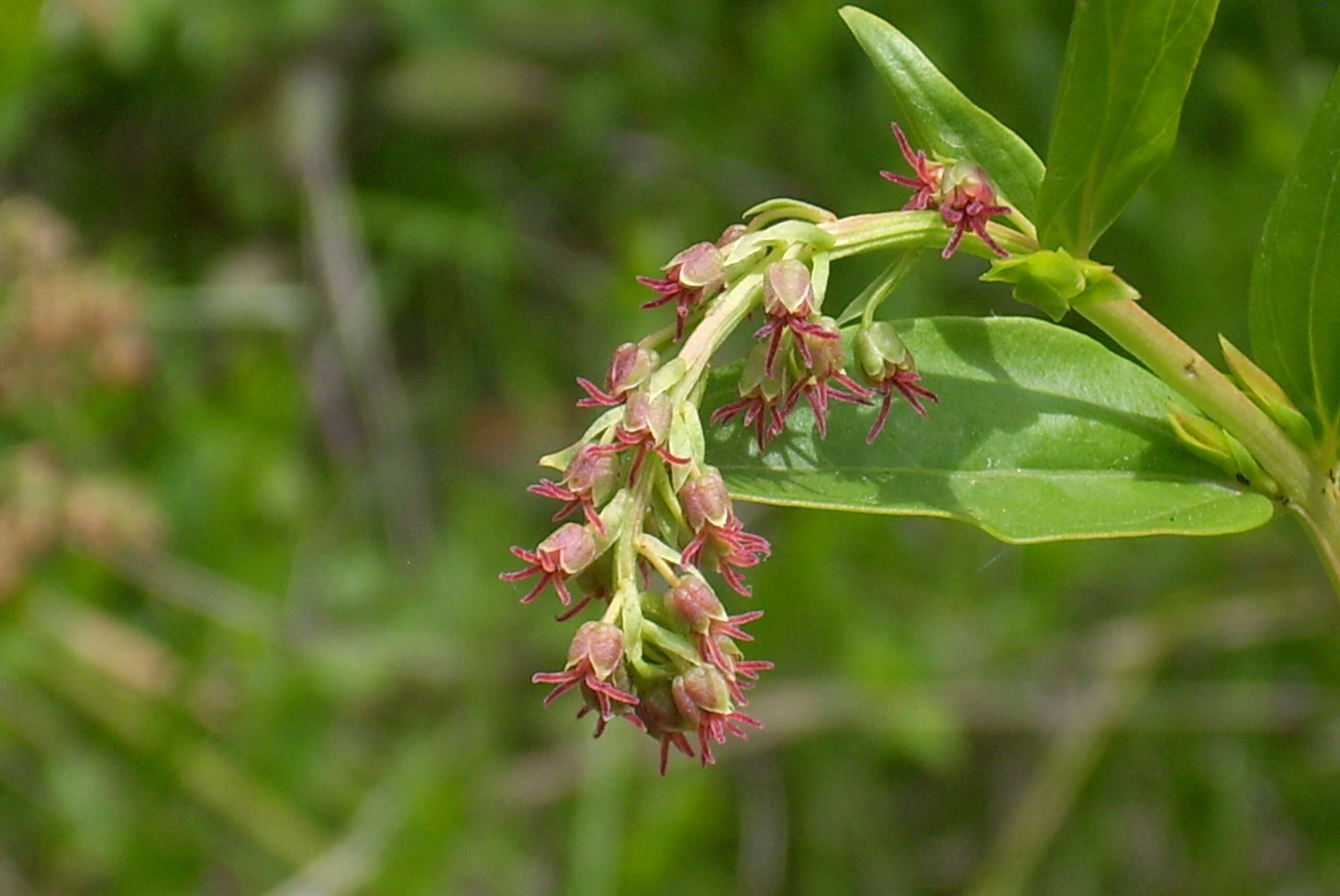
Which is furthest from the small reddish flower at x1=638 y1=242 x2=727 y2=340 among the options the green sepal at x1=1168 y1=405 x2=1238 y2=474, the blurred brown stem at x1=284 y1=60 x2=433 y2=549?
the blurred brown stem at x1=284 y1=60 x2=433 y2=549

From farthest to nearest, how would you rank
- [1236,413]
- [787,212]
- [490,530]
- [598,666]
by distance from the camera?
[490,530] < [1236,413] < [787,212] < [598,666]

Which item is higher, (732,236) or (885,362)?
(732,236)

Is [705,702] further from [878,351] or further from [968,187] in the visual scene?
[968,187]

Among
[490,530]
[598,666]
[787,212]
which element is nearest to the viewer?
[598,666]

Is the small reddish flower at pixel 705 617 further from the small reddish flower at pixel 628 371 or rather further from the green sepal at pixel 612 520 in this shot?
the small reddish flower at pixel 628 371

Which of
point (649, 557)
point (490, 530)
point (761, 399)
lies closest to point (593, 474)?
point (649, 557)

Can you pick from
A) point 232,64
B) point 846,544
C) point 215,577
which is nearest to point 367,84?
point 232,64
